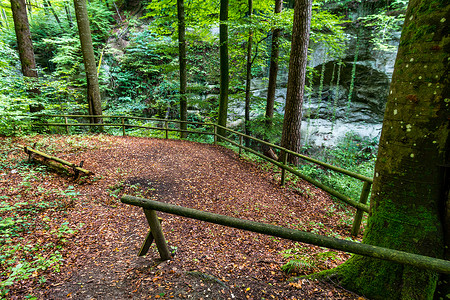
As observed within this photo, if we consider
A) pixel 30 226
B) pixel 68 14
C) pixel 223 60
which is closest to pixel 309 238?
pixel 30 226

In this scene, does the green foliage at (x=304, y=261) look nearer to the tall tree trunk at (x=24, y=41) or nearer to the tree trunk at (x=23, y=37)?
the tall tree trunk at (x=24, y=41)

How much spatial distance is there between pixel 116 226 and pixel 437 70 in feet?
14.9

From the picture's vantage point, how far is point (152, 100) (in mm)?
16141

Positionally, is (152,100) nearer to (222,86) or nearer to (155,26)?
(155,26)

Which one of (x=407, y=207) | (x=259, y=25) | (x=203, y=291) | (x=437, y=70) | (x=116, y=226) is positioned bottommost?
(x=116, y=226)

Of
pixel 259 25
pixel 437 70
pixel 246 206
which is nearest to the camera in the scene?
pixel 437 70

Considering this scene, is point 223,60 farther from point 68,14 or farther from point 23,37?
point 68,14

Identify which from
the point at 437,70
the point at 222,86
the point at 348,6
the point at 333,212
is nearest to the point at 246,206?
the point at 333,212

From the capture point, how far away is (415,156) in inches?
66.7

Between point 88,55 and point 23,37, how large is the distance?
8.06 ft

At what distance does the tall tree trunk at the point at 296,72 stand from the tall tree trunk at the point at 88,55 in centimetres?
862

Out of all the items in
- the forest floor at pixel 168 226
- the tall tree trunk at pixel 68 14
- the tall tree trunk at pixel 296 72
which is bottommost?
the forest floor at pixel 168 226

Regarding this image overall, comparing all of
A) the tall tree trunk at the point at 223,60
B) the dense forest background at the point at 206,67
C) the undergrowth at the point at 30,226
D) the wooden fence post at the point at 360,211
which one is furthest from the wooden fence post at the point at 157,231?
the dense forest background at the point at 206,67

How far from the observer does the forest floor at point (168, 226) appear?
2168 millimetres
